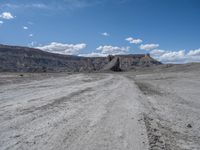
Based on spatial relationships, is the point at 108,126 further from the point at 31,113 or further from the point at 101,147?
the point at 31,113

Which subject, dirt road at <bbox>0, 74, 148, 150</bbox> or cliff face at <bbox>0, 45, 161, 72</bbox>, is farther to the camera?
cliff face at <bbox>0, 45, 161, 72</bbox>

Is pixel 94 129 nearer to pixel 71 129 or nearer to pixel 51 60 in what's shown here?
pixel 71 129

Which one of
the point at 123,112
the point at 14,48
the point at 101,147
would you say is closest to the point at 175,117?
the point at 123,112

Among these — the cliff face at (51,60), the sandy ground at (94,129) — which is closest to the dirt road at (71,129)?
the sandy ground at (94,129)

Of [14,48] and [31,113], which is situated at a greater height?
[14,48]

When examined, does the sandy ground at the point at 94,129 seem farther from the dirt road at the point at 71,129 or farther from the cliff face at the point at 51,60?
the cliff face at the point at 51,60

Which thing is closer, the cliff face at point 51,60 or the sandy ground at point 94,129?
the sandy ground at point 94,129

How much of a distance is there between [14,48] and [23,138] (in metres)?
172

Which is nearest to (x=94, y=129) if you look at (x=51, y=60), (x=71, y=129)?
(x=71, y=129)

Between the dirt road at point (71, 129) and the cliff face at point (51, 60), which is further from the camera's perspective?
the cliff face at point (51, 60)

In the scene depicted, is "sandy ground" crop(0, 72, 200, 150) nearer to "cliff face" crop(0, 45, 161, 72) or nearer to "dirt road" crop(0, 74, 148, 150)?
"dirt road" crop(0, 74, 148, 150)

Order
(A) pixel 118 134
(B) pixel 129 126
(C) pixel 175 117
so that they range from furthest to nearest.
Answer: (C) pixel 175 117 < (B) pixel 129 126 < (A) pixel 118 134

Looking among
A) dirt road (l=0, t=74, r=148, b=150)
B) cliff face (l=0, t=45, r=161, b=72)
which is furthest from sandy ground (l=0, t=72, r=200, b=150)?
cliff face (l=0, t=45, r=161, b=72)

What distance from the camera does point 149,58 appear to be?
626 feet
